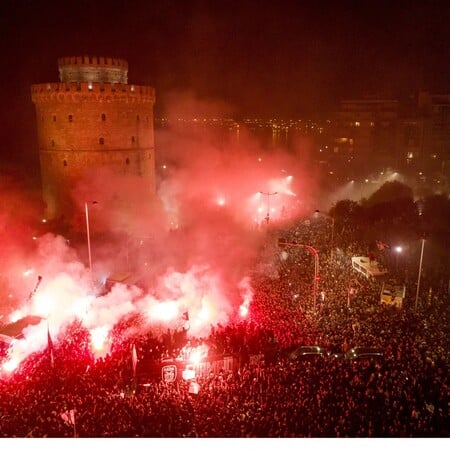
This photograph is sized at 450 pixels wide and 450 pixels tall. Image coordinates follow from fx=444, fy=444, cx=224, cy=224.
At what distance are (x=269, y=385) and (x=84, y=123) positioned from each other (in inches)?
834

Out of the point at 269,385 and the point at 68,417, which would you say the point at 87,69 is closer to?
the point at 68,417

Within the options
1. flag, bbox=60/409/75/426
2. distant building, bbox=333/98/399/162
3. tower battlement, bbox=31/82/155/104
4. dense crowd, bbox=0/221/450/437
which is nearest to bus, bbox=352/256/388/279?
dense crowd, bbox=0/221/450/437

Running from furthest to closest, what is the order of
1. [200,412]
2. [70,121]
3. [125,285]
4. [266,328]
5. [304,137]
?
1. [304,137]
2. [70,121]
3. [125,285]
4. [266,328]
5. [200,412]

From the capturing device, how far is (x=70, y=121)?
90.8 feet

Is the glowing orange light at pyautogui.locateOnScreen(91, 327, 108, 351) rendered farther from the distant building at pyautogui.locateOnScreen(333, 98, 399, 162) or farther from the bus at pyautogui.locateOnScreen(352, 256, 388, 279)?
the distant building at pyautogui.locateOnScreen(333, 98, 399, 162)

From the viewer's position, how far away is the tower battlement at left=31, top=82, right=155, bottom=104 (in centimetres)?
2705

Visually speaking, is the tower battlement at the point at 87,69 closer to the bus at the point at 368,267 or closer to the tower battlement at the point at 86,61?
the tower battlement at the point at 86,61

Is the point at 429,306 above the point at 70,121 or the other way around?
the other way around

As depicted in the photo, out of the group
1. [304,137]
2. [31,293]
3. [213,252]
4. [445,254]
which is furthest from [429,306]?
[304,137]

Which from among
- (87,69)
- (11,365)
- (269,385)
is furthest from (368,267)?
(87,69)

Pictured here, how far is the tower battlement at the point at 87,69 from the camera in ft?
90.4

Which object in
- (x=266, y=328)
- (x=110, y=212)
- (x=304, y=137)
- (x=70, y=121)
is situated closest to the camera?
(x=266, y=328)

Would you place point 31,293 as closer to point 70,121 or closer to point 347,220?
point 70,121

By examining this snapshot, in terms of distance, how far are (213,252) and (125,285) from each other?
9.71 meters
